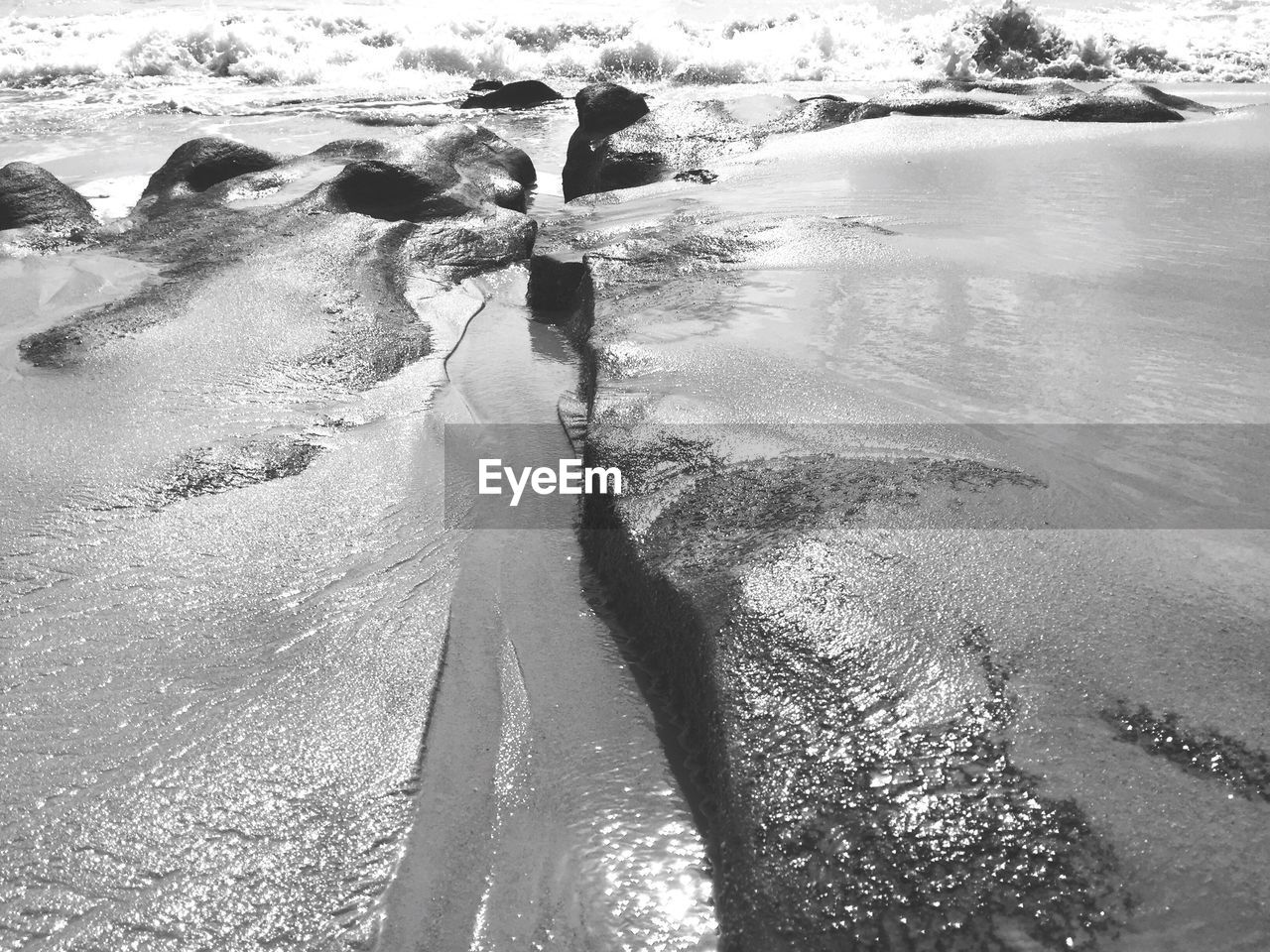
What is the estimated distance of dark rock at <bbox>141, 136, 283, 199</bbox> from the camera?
630cm

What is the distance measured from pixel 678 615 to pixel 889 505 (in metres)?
0.63

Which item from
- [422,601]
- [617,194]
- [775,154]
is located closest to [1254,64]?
[775,154]

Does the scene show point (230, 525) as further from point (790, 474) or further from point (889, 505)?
point (889, 505)

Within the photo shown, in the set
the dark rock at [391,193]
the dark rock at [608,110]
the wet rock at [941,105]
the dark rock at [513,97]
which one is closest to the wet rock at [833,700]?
the dark rock at [391,193]

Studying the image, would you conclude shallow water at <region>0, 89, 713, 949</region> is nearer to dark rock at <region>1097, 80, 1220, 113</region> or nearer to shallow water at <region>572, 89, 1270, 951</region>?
shallow water at <region>572, 89, 1270, 951</region>

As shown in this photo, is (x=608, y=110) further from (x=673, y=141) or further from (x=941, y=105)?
(x=941, y=105)

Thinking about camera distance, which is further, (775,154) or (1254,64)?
(1254,64)

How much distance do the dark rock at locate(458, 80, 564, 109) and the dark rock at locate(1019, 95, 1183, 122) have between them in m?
6.01

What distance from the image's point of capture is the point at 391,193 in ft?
19.7

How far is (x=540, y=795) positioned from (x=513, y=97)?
10.3 meters

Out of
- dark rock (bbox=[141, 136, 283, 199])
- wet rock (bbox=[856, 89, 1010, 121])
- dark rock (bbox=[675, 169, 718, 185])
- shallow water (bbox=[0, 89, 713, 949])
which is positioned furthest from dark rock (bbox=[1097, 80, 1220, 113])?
dark rock (bbox=[141, 136, 283, 199])

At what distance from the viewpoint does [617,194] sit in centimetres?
590

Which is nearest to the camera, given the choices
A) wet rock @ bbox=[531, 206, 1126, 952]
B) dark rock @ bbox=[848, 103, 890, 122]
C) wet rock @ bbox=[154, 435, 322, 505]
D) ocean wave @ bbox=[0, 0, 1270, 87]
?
wet rock @ bbox=[531, 206, 1126, 952]

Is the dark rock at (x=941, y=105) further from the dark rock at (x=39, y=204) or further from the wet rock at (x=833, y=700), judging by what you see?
the dark rock at (x=39, y=204)
